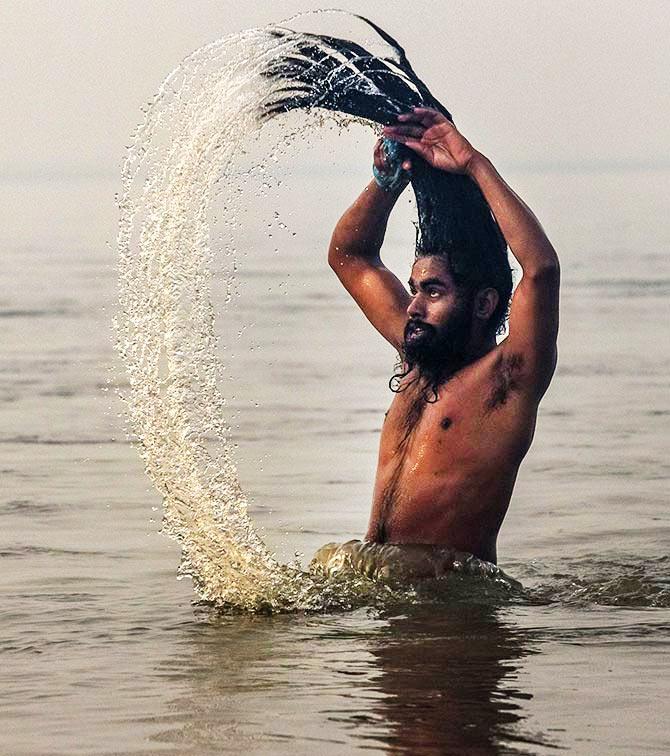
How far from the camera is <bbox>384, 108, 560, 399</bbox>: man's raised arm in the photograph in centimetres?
703

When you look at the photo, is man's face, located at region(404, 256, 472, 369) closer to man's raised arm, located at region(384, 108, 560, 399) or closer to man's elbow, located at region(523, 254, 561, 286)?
man's raised arm, located at region(384, 108, 560, 399)

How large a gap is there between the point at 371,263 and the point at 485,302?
701 mm

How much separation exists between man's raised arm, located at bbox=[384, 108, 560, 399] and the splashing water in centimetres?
34

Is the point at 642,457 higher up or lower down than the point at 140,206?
lower down

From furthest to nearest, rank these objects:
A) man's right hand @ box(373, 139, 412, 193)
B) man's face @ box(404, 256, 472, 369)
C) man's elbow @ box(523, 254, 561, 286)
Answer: man's right hand @ box(373, 139, 412, 193) < man's face @ box(404, 256, 472, 369) < man's elbow @ box(523, 254, 561, 286)

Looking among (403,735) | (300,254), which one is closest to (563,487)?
(403,735)

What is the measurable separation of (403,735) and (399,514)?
2106 millimetres

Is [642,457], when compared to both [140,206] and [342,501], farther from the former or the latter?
[140,206]

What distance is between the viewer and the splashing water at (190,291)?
7.54 meters

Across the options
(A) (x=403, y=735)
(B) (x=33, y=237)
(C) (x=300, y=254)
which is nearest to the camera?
(A) (x=403, y=735)

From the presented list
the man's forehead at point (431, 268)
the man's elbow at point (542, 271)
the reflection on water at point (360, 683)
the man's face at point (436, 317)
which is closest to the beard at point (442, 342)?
the man's face at point (436, 317)

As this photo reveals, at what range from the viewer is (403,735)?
5391 millimetres

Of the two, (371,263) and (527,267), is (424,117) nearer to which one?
(527,267)

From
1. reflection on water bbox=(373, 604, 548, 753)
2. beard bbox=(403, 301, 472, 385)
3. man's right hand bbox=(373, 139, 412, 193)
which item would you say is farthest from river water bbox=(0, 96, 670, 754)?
man's right hand bbox=(373, 139, 412, 193)
